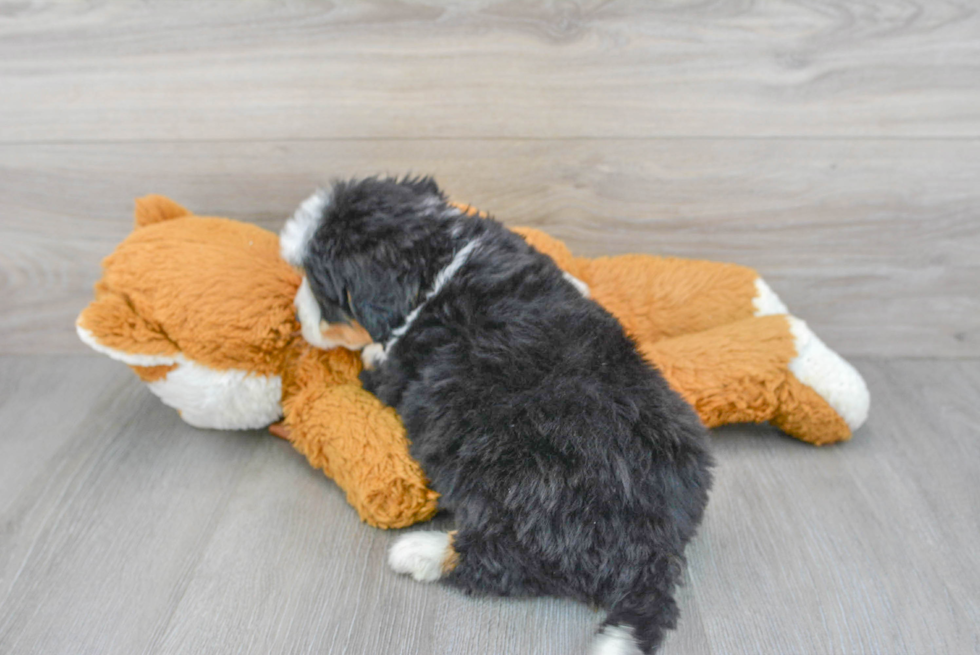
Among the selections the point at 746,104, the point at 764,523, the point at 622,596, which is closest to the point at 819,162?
the point at 746,104

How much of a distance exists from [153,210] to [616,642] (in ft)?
3.07

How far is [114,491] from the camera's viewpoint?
3.37ft

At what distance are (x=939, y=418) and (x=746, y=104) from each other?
63 centimetres

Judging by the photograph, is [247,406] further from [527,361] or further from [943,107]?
[943,107]

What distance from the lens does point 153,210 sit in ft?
3.59

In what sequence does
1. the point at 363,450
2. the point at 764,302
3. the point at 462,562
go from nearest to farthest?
the point at 462,562 → the point at 363,450 → the point at 764,302

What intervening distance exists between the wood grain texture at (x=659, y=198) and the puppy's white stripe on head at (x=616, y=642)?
2.30 ft

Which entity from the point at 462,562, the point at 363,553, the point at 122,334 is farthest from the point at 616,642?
the point at 122,334

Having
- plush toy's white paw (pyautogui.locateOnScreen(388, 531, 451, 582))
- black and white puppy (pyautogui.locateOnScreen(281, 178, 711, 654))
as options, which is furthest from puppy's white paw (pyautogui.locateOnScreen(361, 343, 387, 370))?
plush toy's white paw (pyautogui.locateOnScreen(388, 531, 451, 582))

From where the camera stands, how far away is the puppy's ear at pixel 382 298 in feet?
2.79

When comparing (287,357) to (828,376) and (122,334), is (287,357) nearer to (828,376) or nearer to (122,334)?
(122,334)

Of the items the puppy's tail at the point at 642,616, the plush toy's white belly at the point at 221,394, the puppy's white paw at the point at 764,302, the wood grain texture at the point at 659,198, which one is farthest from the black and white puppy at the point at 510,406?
the puppy's white paw at the point at 764,302

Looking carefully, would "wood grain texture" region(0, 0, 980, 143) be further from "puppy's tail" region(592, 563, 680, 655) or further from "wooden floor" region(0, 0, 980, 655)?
"puppy's tail" region(592, 563, 680, 655)

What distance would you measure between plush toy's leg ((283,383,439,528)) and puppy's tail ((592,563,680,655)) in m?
0.29
